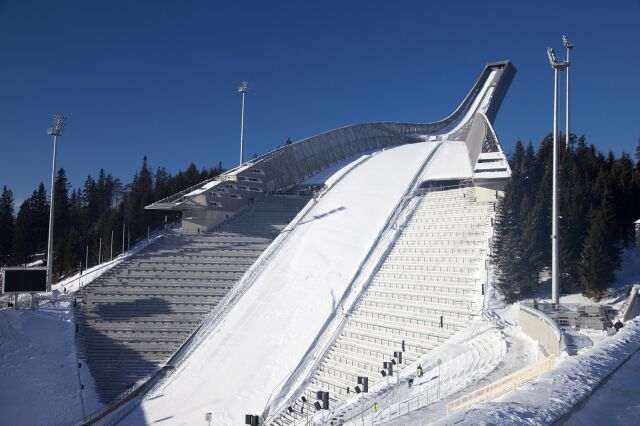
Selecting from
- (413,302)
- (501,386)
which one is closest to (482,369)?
(501,386)

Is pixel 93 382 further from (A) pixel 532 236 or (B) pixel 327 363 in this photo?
(A) pixel 532 236

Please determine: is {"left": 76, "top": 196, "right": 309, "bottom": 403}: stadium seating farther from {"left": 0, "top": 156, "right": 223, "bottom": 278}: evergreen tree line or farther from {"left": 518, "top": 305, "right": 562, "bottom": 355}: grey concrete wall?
{"left": 518, "top": 305, "right": 562, "bottom": 355}: grey concrete wall

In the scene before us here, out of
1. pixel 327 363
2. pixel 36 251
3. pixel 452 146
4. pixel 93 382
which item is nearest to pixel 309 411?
pixel 327 363

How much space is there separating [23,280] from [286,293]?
10.2 meters

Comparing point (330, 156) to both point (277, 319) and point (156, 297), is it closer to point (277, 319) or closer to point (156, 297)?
point (156, 297)

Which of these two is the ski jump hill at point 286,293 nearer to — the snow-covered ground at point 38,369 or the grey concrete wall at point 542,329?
the snow-covered ground at point 38,369

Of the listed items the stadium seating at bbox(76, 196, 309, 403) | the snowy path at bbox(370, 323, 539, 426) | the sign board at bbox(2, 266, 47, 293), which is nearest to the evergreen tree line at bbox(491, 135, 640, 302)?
the snowy path at bbox(370, 323, 539, 426)

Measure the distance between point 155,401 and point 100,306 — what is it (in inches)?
264

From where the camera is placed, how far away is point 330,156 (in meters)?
44.2

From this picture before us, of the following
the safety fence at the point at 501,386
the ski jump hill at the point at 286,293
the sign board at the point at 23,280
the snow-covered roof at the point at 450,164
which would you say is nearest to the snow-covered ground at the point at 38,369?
the sign board at the point at 23,280

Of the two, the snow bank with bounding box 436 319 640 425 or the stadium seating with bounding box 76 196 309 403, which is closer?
the snow bank with bounding box 436 319 640 425

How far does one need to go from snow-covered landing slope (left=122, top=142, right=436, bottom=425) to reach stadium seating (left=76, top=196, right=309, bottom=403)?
4.94ft

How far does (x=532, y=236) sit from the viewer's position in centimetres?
2061

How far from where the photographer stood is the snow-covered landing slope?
1795cm
